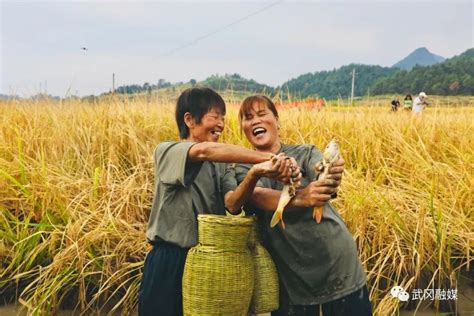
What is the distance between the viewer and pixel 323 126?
4301 millimetres

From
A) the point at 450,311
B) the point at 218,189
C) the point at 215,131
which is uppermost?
the point at 215,131

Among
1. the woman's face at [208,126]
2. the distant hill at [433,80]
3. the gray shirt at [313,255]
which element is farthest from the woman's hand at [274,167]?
the distant hill at [433,80]

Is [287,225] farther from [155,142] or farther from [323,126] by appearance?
[323,126]

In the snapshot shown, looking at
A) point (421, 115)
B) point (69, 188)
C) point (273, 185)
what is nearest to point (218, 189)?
point (273, 185)

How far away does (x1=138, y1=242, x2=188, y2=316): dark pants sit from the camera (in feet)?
5.92

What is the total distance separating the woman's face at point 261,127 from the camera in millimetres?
1924

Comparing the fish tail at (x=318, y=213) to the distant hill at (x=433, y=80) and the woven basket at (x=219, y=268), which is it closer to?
the woven basket at (x=219, y=268)

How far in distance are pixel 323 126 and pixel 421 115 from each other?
130cm

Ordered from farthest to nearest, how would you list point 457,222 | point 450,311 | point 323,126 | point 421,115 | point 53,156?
point 421,115
point 323,126
point 53,156
point 457,222
point 450,311

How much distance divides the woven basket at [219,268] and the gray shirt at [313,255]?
0.18 m

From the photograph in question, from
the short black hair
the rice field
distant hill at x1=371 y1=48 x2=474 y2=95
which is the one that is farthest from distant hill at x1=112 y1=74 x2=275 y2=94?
distant hill at x1=371 y1=48 x2=474 y2=95

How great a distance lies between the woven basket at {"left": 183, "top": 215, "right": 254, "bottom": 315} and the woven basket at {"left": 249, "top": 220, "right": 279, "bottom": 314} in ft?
0.24

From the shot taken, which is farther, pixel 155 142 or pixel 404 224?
pixel 155 142

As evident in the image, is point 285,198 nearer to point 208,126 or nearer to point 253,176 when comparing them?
point 253,176
